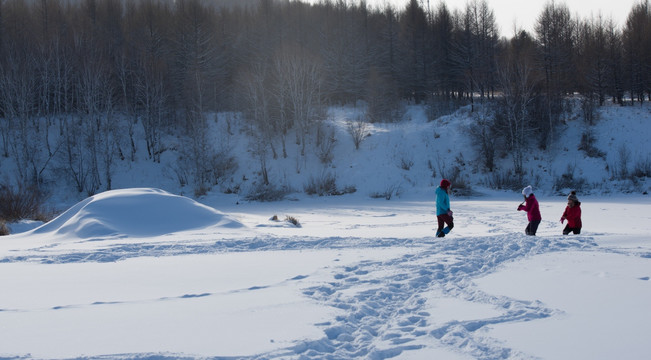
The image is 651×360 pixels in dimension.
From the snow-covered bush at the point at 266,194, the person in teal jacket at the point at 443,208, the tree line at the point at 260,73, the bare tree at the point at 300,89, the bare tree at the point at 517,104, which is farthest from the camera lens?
the bare tree at the point at 300,89

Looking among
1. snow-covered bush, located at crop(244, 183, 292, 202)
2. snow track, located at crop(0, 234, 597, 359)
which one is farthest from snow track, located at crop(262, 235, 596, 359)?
snow-covered bush, located at crop(244, 183, 292, 202)

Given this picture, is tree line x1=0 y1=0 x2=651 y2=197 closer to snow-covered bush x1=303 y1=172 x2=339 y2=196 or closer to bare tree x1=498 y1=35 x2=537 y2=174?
bare tree x1=498 y1=35 x2=537 y2=174

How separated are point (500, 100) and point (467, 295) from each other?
3148 cm

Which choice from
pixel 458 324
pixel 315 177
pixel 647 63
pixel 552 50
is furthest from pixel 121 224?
pixel 647 63

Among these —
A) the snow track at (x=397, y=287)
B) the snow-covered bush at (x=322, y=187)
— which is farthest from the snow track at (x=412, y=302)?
the snow-covered bush at (x=322, y=187)

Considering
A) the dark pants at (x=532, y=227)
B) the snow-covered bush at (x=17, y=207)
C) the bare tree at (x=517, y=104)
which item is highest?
the bare tree at (x=517, y=104)

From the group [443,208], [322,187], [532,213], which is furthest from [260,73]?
[532,213]

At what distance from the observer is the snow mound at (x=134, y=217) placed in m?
12.0

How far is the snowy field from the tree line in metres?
24.0

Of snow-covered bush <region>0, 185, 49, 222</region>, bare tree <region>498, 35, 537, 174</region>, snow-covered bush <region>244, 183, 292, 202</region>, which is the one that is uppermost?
bare tree <region>498, 35, 537, 174</region>

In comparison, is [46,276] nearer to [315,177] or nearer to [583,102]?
[315,177]

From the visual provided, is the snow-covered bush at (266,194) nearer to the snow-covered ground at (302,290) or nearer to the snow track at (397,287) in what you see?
the snow-covered ground at (302,290)

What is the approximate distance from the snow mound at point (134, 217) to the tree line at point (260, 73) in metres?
19.2

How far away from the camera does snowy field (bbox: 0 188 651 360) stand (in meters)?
4.20
